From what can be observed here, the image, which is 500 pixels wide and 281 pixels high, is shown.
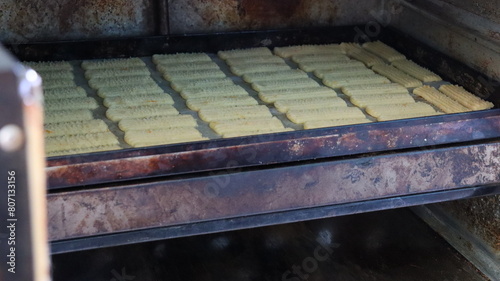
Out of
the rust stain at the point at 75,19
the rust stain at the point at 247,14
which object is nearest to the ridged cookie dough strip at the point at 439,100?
the rust stain at the point at 247,14

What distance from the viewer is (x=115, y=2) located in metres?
4.46

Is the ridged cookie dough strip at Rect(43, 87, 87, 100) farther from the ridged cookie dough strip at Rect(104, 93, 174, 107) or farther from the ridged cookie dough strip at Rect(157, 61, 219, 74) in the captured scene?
the ridged cookie dough strip at Rect(157, 61, 219, 74)

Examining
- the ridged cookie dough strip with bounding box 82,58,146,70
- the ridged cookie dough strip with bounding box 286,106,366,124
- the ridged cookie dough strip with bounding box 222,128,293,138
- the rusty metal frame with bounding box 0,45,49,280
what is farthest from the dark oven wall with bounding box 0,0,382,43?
the rusty metal frame with bounding box 0,45,49,280

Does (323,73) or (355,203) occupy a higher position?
(323,73)

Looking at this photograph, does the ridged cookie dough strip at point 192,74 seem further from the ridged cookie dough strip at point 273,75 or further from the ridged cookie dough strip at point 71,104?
the ridged cookie dough strip at point 71,104

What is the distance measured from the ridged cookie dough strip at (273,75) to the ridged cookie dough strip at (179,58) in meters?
0.38

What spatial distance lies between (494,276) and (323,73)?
5.23ft

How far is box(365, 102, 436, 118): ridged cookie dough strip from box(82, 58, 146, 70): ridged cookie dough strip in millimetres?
1488

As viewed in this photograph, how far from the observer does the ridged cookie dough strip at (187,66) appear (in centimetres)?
419

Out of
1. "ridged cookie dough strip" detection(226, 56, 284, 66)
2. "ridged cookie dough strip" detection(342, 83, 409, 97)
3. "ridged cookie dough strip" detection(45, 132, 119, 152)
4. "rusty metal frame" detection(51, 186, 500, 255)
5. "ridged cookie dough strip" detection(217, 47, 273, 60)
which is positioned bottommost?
"rusty metal frame" detection(51, 186, 500, 255)

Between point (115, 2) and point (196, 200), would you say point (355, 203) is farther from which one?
point (115, 2)

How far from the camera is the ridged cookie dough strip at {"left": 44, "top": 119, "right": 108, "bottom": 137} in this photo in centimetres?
332

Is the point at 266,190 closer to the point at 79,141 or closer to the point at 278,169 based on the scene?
the point at 278,169

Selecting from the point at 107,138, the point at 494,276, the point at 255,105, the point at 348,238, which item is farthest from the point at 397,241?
the point at 107,138
